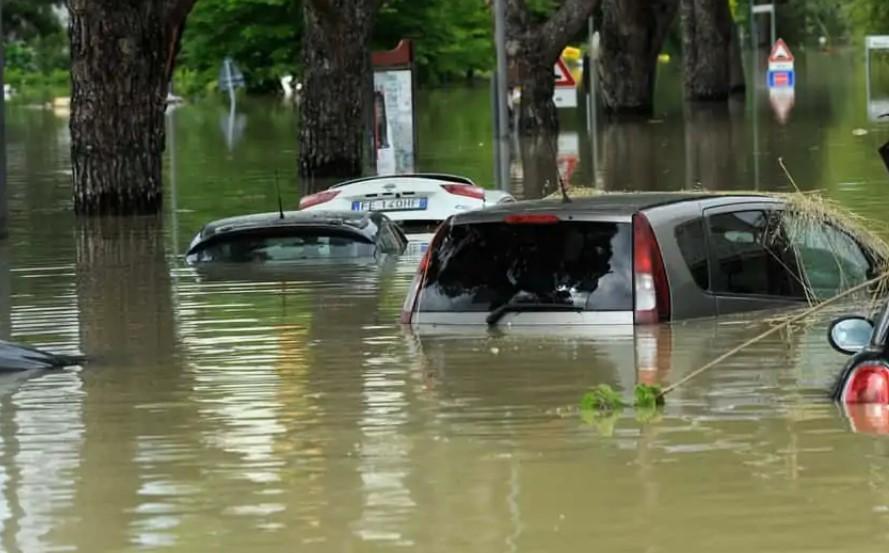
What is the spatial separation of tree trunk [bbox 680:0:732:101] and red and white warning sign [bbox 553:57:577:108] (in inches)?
575

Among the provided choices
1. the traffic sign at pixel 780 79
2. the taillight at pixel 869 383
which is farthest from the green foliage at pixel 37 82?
the taillight at pixel 869 383

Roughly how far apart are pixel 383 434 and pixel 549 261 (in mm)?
2143

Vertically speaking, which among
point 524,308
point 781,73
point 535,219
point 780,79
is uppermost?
point 781,73

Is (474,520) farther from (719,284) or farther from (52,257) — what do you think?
(52,257)

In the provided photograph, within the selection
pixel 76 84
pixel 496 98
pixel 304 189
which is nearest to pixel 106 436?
pixel 76 84

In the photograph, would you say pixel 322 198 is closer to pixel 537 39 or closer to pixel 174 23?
pixel 174 23

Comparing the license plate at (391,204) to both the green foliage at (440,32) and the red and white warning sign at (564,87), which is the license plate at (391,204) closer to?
the red and white warning sign at (564,87)

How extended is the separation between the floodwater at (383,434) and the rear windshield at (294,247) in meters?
0.51

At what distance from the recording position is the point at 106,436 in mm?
10180

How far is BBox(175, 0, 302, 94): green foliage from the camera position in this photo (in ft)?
172

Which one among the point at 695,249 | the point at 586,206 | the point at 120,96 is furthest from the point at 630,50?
the point at 586,206

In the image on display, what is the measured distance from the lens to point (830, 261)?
1281 centimetres

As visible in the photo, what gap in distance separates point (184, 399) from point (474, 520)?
12.2 feet

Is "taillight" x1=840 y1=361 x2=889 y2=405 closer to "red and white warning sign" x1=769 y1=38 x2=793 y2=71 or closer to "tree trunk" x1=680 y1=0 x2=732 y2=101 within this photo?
"tree trunk" x1=680 y1=0 x2=732 y2=101
